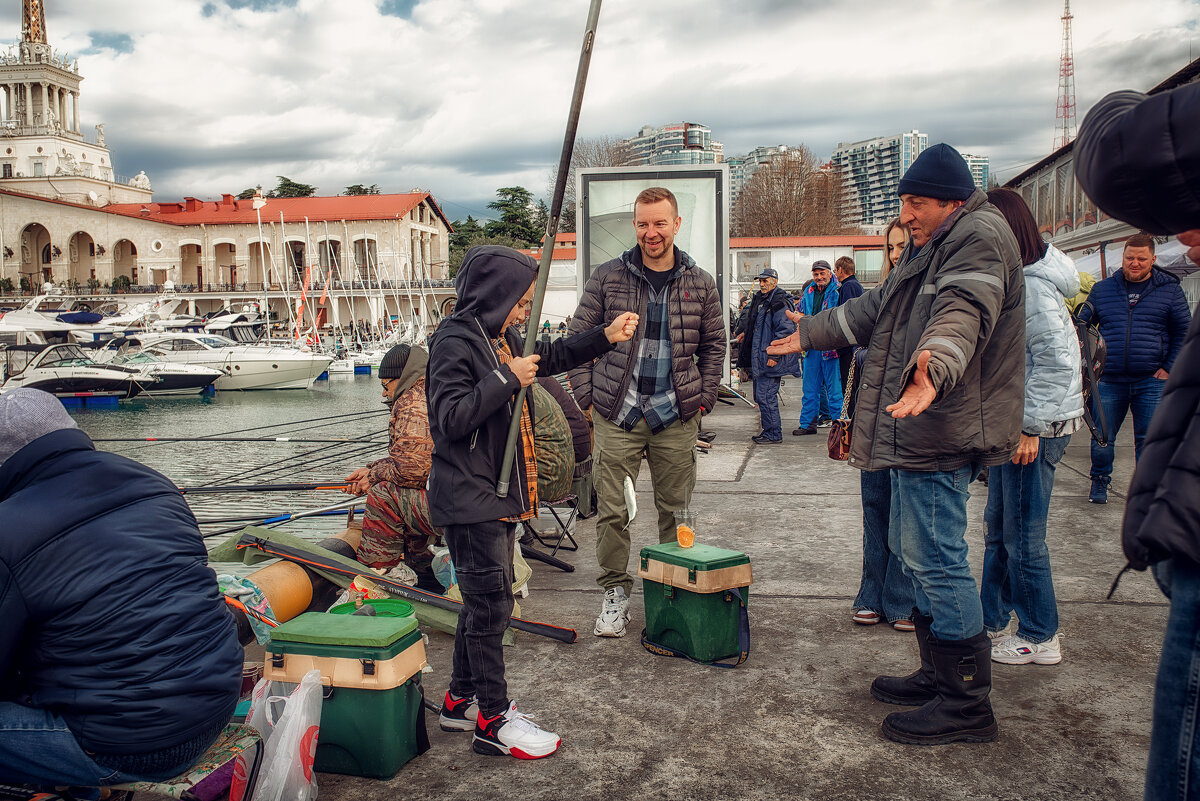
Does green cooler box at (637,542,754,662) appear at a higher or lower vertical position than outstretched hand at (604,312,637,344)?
lower

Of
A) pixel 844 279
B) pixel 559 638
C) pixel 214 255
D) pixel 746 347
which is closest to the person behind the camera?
pixel 559 638

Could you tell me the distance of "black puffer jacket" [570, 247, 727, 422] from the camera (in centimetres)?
461

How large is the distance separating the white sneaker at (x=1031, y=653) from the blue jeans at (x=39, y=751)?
3495mm

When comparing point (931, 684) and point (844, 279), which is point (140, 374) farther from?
point (931, 684)

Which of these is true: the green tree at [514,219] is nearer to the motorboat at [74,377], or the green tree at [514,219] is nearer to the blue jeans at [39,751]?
the motorboat at [74,377]

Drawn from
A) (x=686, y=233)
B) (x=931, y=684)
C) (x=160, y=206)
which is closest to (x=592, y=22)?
(x=931, y=684)

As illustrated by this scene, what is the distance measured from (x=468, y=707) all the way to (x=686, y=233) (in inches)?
300

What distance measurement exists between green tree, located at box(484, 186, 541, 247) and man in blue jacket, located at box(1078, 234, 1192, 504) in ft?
258

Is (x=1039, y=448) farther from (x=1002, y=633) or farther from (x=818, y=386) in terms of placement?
(x=818, y=386)

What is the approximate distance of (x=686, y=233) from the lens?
1024 cm

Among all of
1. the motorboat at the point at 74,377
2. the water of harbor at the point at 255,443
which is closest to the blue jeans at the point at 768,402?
the water of harbor at the point at 255,443

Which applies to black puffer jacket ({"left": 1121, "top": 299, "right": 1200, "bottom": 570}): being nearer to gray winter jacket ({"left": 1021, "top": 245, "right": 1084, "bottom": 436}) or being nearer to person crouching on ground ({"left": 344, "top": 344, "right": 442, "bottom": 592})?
gray winter jacket ({"left": 1021, "top": 245, "right": 1084, "bottom": 436})

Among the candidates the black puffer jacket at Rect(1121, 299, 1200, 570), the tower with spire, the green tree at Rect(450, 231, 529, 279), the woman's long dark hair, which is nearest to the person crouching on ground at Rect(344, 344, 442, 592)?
the woman's long dark hair

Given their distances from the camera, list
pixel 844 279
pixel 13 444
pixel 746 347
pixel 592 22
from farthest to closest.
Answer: pixel 746 347 < pixel 844 279 < pixel 592 22 < pixel 13 444
